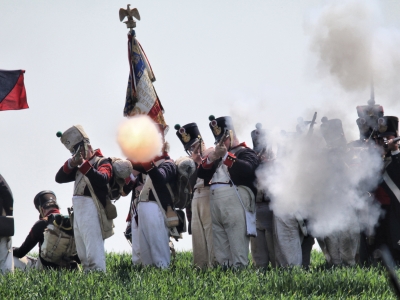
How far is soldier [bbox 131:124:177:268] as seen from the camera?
414 inches

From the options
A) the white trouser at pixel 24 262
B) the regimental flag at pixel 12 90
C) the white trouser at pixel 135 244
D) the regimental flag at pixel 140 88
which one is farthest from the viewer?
the regimental flag at pixel 12 90

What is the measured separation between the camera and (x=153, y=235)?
10508mm

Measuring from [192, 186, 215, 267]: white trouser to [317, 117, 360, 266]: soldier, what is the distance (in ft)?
5.33

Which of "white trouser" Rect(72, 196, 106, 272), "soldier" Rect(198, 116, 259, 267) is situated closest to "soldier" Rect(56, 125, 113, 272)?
"white trouser" Rect(72, 196, 106, 272)

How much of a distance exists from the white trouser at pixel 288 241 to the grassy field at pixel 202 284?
29.6 inches

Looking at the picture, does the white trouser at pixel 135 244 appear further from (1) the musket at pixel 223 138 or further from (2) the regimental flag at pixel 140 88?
(1) the musket at pixel 223 138

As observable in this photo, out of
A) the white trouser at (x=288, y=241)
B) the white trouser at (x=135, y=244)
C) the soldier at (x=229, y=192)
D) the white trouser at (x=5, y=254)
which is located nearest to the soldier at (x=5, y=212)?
the white trouser at (x=5, y=254)

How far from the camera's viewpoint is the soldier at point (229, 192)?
10.3 metres

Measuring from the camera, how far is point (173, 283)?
8.64 m

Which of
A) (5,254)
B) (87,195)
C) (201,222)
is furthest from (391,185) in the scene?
(5,254)

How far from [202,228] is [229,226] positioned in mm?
652

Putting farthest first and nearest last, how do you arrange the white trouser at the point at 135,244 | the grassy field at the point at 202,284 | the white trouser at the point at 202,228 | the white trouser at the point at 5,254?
the white trouser at the point at 135,244 → the white trouser at the point at 202,228 → the white trouser at the point at 5,254 → the grassy field at the point at 202,284

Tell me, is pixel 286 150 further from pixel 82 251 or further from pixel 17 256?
pixel 17 256

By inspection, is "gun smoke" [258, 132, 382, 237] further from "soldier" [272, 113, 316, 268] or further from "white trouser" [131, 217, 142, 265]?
"white trouser" [131, 217, 142, 265]
